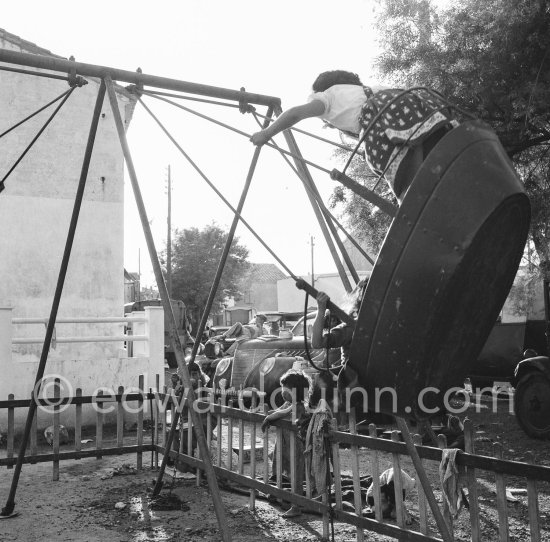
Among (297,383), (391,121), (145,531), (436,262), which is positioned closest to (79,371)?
(145,531)

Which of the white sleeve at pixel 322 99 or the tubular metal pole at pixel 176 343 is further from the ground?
the white sleeve at pixel 322 99

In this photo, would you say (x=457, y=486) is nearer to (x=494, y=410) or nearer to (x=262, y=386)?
(x=262, y=386)

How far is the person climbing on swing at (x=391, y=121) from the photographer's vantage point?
2.66m

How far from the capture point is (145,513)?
5797mm

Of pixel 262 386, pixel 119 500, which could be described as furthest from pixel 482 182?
pixel 262 386

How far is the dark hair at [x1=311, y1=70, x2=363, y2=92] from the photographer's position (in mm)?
3133

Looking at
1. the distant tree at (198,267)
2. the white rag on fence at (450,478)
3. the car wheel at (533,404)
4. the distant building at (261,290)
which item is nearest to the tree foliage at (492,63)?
the car wheel at (533,404)

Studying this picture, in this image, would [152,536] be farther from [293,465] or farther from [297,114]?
[297,114]

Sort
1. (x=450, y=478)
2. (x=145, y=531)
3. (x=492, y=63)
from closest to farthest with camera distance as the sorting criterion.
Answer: (x=450, y=478) < (x=145, y=531) < (x=492, y=63)

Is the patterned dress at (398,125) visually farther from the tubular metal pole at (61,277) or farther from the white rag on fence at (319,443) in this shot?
the white rag on fence at (319,443)

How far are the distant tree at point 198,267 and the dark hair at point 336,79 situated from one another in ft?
117

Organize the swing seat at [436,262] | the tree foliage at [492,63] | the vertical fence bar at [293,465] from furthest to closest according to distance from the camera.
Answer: the tree foliage at [492,63], the vertical fence bar at [293,465], the swing seat at [436,262]

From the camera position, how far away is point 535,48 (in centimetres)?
840

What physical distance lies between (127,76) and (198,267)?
1426 inches
